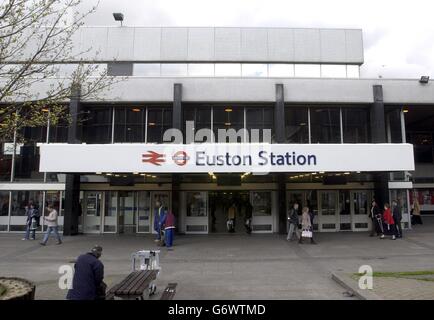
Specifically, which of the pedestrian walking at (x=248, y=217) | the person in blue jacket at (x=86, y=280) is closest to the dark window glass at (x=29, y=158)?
the pedestrian walking at (x=248, y=217)

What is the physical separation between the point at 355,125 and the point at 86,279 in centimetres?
1830

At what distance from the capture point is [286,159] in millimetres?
14477

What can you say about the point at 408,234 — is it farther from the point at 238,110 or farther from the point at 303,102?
the point at 238,110

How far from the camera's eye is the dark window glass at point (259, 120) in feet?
69.5

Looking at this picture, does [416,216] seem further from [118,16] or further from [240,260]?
[118,16]

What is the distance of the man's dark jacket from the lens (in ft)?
21.2

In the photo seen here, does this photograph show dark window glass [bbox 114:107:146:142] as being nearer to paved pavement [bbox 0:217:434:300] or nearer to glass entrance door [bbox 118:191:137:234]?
glass entrance door [bbox 118:191:137:234]

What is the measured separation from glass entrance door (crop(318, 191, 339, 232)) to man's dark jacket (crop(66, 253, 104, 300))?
53.6 feet

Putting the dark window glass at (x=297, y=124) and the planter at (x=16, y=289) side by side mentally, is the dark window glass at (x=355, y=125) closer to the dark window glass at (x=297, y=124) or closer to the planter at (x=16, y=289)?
the dark window glass at (x=297, y=124)

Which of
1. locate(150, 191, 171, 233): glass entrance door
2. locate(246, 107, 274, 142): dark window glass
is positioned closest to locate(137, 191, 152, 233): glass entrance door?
locate(150, 191, 171, 233): glass entrance door

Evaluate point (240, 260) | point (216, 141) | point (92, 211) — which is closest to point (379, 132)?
point (216, 141)

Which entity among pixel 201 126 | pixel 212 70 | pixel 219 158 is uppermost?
pixel 212 70

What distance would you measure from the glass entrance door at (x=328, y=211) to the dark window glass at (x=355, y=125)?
3067mm

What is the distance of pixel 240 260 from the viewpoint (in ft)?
43.2
